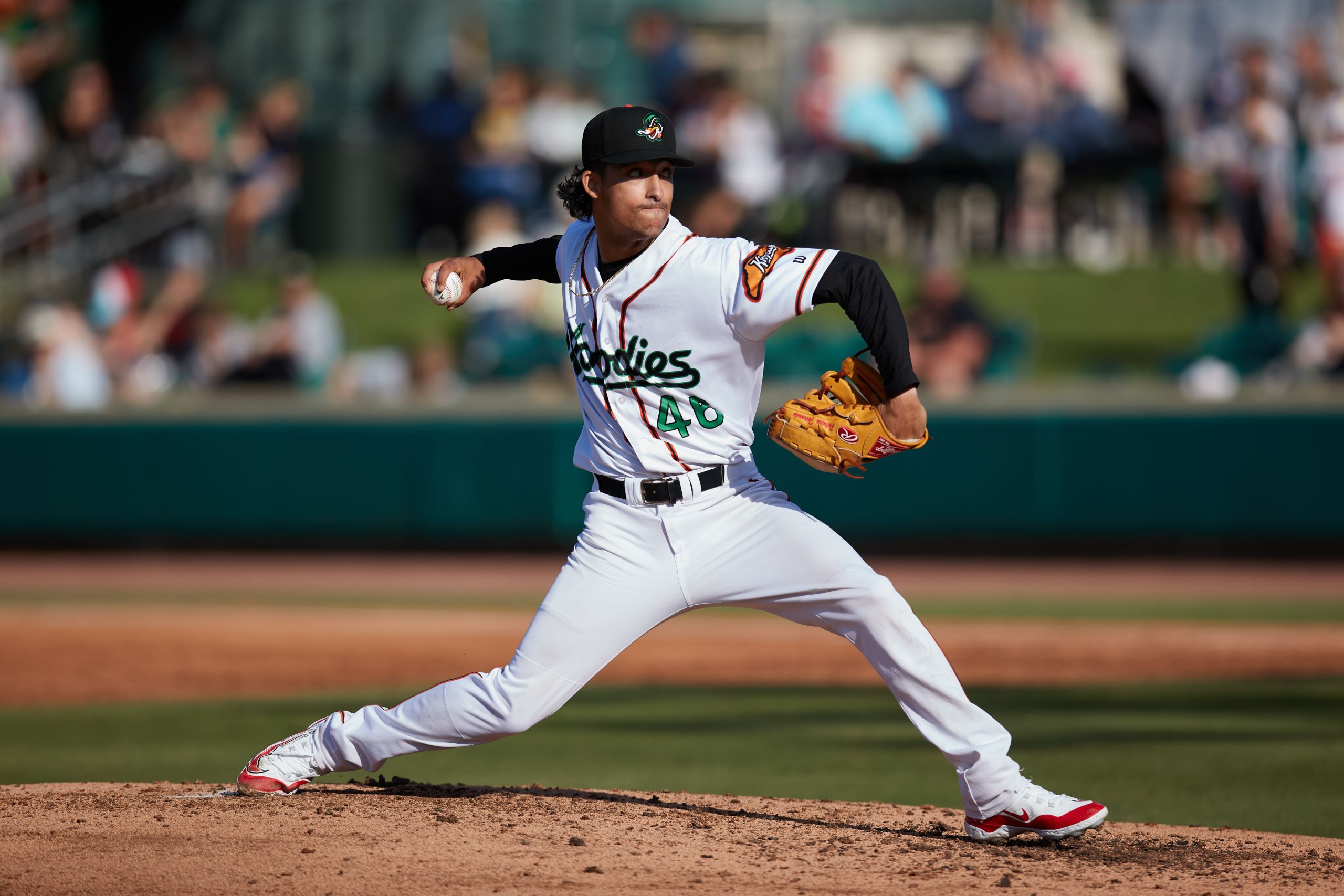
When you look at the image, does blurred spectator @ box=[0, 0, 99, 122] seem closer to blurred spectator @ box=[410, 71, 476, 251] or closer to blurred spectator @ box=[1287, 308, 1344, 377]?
blurred spectator @ box=[410, 71, 476, 251]

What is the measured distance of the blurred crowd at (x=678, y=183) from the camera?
12969 millimetres

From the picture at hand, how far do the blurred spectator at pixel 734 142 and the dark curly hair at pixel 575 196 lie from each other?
9510 mm

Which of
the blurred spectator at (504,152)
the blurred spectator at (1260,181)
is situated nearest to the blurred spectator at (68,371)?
the blurred spectator at (504,152)

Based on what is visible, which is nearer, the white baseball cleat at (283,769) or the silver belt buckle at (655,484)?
the silver belt buckle at (655,484)

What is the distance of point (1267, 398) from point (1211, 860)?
8.53 meters

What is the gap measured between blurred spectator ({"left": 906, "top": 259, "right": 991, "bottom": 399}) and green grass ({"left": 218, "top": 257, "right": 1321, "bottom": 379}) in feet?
2.79

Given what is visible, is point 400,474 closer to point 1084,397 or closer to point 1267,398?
point 1084,397

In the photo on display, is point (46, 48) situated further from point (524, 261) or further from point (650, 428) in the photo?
point (650, 428)

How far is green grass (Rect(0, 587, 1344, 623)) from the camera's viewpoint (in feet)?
34.2

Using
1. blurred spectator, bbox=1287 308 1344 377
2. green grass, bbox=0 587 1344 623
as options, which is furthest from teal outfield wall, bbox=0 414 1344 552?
green grass, bbox=0 587 1344 623

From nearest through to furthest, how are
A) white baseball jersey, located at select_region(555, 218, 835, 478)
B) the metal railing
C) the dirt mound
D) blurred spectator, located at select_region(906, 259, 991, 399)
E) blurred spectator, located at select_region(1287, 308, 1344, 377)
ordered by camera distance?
1. the dirt mound
2. white baseball jersey, located at select_region(555, 218, 835, 478)
3. blurred spectator, located at select_region(1287, 308, 1344, 377)
4. blurred spectator, located at select_region(906, 259, 991, 399)
5. the metal railing

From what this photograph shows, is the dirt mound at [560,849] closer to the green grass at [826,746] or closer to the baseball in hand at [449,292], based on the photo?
the green grass at [826,746]

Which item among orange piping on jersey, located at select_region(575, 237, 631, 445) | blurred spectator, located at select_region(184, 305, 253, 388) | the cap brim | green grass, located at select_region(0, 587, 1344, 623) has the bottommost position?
green grass, located at select_region(0, 587, 1344, 623)

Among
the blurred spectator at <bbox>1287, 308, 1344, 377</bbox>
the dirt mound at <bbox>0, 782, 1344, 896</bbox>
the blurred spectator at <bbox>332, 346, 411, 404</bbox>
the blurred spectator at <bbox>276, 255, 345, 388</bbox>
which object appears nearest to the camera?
the dirt mound at <bbox>0, 782, 1344, 896</bbox>
